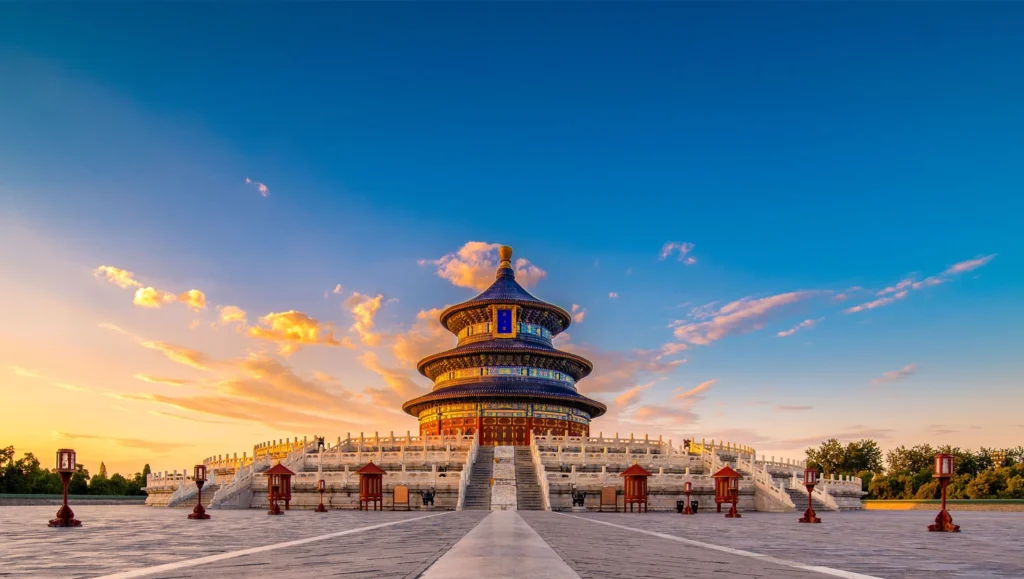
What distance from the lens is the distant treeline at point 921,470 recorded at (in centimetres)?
4775

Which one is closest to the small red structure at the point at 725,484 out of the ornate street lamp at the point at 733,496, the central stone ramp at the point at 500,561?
the ornate street lamp at the point at 733,496

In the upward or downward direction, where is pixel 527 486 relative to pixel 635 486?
downward

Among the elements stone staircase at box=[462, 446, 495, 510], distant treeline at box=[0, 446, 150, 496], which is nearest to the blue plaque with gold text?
stone staircase at box=[462, 446, 495, 510]

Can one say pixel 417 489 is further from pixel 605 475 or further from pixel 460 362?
pixel 460 362

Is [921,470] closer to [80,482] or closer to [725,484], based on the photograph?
[725,484]

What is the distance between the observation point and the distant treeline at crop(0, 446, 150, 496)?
5219 centimetres

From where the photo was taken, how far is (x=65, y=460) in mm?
19781

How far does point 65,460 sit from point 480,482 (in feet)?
63.5

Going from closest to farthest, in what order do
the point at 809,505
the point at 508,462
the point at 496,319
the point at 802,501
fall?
1. the point at 809,505
2. the point at 802,501
3. the point at 508,462
4. the point at 496,319

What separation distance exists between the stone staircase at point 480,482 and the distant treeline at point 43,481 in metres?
25.3

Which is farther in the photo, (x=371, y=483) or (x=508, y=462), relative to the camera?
(x=508, y=462)

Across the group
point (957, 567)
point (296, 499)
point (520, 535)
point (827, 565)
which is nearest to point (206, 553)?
point (520, 535)

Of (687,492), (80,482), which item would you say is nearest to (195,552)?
(687,492)

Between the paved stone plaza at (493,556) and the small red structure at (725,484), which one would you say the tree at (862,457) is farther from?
the paved stone plaza at (493,556)
